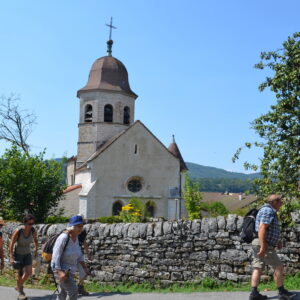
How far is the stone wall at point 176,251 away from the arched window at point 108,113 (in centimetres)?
2759

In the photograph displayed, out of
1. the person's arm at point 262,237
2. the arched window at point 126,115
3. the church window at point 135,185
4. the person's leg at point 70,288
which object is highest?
the arched window at point 126,115

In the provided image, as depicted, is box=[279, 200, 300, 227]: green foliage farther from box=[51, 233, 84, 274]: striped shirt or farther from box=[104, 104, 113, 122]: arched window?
box=[104, 104, 113, 122]: arched window

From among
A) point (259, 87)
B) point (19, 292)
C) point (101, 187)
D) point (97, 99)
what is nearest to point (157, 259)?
point (19, 292)

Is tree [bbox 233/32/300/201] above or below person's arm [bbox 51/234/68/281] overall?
above

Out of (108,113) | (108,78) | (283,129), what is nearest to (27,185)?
(283,129)

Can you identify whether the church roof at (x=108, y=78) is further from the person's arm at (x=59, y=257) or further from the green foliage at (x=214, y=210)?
the person's arm at (x=59, y=257)

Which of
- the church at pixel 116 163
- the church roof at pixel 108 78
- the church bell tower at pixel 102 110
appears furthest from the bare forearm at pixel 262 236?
the church roof at pixel 108 78

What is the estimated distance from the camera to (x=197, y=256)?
8906mm

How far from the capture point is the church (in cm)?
3309

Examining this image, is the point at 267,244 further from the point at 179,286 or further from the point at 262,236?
the point at 179,286

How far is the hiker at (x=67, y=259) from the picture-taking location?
6.11 meters

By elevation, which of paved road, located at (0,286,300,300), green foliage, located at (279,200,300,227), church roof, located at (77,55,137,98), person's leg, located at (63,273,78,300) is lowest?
paved road, located at (0,286,300,300)

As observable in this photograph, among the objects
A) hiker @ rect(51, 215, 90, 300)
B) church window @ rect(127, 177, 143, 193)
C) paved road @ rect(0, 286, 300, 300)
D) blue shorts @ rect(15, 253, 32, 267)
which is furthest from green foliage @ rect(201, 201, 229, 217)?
hiker @ rect(51, 215, 90, 300)

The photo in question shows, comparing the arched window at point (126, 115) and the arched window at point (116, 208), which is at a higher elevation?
the arched window at point (126, 115)
